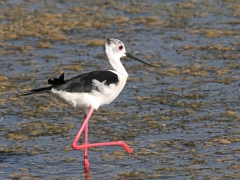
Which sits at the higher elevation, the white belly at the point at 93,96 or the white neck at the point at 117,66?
the white neck at the point at 117,66

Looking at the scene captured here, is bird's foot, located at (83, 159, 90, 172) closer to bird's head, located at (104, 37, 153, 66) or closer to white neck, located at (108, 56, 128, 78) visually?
white neck, located at (108, 56, 128, 78)

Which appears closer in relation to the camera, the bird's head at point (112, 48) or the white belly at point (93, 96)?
the white belly at point (93, 96)

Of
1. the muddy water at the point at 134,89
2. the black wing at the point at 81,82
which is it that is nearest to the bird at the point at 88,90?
the black wing at the point at 81,82

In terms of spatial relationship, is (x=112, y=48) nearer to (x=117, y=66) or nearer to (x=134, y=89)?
(x=117, y=66)

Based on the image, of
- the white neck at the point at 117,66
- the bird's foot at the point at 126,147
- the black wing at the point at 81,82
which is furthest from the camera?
the white neck at the point at 117,66

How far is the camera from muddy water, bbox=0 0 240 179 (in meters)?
6.61

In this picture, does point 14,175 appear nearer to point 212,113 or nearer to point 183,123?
point 183,123

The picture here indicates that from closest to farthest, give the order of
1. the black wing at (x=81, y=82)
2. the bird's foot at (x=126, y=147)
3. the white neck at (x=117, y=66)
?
the black wing at (x=81, y=82) < the bird's foot at (x=126, y=147) < the white neck at (x=117, y=66)

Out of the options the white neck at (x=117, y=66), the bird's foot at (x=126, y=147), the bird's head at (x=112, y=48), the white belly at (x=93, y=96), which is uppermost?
the bird's head at (x=112, y=48)

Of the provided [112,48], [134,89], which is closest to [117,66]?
[112,48]

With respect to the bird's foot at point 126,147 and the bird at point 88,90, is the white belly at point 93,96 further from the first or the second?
the bird's foot at point 126,147

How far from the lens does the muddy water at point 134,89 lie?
6.61 meters

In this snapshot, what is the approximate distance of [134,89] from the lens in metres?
8.90

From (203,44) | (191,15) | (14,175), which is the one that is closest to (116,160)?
Answer: (14,175)
